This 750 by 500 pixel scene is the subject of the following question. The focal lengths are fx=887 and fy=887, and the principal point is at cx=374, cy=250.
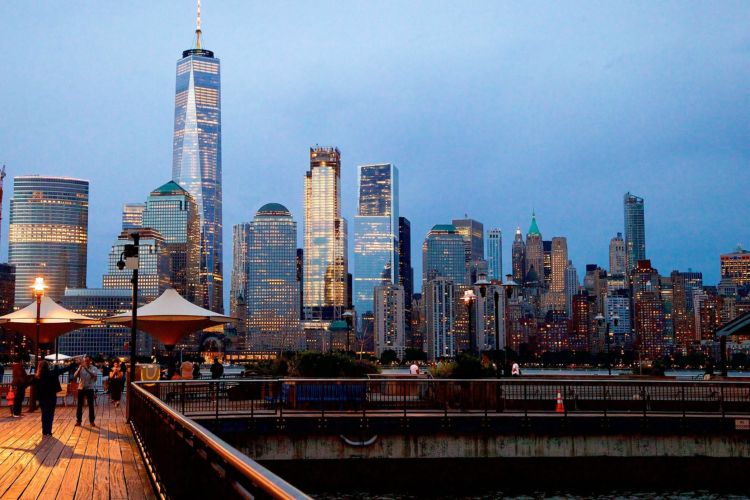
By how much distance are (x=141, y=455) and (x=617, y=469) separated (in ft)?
45.1

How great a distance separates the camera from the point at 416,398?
26.4 m

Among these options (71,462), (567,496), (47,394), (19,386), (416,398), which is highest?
(47,394)

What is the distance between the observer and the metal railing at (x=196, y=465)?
16.6 ft

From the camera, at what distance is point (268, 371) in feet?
114

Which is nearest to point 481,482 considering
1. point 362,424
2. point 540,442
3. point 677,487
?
point 540,442

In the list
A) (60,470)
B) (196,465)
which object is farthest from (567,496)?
(196,465)

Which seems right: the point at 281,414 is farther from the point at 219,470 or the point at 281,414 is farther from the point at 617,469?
the point at 219,470

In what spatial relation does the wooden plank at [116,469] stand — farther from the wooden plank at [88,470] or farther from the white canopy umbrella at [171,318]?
the white canopy umbrella at [171,318]

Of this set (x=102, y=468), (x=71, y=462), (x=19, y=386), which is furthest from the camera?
(x=19, y=386)

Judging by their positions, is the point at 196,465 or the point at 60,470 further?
the point at 60,470

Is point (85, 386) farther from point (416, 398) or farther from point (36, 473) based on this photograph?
point (416, 398)

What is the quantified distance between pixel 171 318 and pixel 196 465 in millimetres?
22908

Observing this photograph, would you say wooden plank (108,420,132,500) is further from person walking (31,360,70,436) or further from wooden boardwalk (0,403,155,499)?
person walking (31,360,70,436)

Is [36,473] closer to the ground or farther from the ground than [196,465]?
closer to the ground
